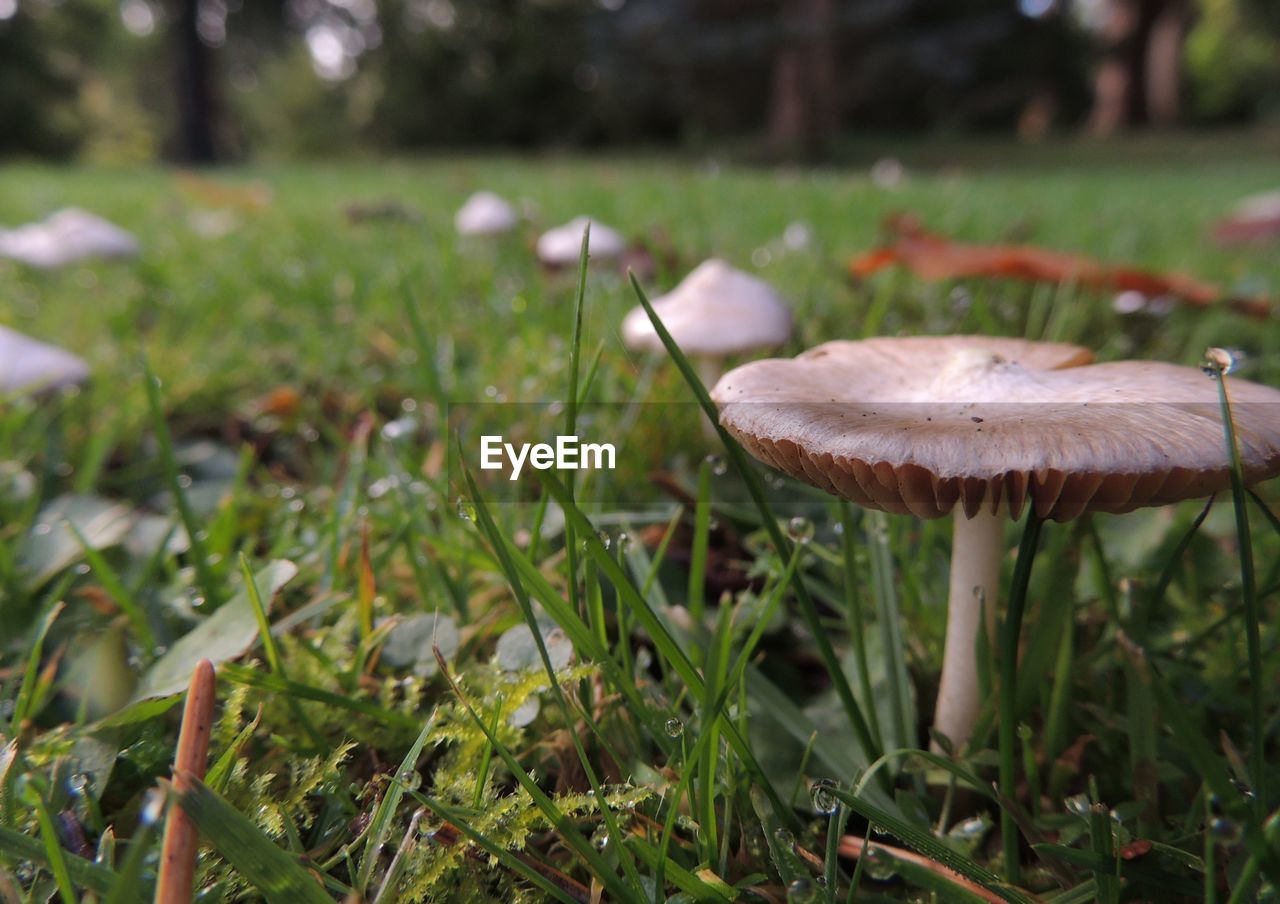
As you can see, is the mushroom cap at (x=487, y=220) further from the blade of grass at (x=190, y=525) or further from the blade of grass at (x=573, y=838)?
the blade of grass at (x=573, y=838)

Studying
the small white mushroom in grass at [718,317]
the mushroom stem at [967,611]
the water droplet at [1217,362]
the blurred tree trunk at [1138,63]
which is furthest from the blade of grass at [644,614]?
the blurred tree trunk at [1138,63]

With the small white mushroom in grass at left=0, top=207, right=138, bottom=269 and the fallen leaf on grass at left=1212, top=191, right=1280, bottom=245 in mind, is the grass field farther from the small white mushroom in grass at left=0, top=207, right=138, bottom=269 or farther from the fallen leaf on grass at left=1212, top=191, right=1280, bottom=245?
the fallen leaf on grass at left=1212, top=191, right=1280, bottom=245

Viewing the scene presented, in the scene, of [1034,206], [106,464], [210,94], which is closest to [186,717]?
[106,464]

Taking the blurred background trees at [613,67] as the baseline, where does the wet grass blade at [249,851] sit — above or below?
below

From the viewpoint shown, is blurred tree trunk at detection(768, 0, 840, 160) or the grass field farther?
blurred tree trunk at detection(768, 0, 840, 160)

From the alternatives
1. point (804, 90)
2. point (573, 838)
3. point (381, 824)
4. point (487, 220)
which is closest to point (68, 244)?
point (487, 220)

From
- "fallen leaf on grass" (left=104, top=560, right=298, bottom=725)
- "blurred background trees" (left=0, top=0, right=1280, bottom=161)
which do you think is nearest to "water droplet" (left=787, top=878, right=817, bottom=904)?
"fallen leaf on grass" (left=104, top=560, right=298, bottom=725)

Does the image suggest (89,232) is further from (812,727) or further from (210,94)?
(210,94)
